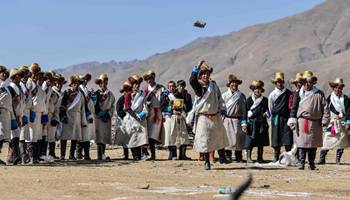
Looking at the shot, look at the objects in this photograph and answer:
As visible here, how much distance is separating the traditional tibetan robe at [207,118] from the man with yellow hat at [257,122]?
2465 mm

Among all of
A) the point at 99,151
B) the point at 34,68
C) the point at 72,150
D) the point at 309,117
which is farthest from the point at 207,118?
the point at 99,151

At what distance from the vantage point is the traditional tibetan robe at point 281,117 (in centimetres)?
1623

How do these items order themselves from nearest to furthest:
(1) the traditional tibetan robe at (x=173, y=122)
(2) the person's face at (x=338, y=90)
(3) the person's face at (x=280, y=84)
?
(3) the person's face at (x=280, y=84) < (2) the person's face at (x=338, y=90) < (1) the traditional tibetan robe at (x=173, y=122)

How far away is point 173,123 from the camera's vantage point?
693 inches

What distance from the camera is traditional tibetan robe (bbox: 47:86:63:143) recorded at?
16250 mm

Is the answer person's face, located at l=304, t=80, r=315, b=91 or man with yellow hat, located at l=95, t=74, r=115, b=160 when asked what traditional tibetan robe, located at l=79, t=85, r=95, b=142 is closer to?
man with yellow hat, located at l=95, t=74, r=115, b=160

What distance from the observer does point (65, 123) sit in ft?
55.4

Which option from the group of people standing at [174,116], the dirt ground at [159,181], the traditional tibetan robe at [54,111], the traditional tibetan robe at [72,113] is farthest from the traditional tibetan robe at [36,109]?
the traditional tibetan robe at [72,113]

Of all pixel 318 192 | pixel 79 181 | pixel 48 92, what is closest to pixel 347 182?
pixel 318 192

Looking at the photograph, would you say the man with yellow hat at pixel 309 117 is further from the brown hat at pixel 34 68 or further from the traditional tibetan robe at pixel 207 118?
the brown hat at pixel 34 68

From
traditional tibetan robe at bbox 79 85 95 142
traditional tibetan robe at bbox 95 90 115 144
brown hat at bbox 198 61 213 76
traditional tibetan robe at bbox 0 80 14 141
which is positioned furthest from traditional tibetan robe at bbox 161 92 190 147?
traditional tibetan robe at bbox 0 80 14 141

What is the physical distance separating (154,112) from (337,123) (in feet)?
12.9

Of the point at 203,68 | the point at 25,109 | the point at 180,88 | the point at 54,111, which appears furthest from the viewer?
the point at 180,88

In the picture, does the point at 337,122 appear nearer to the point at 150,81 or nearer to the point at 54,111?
the point at 150,81
